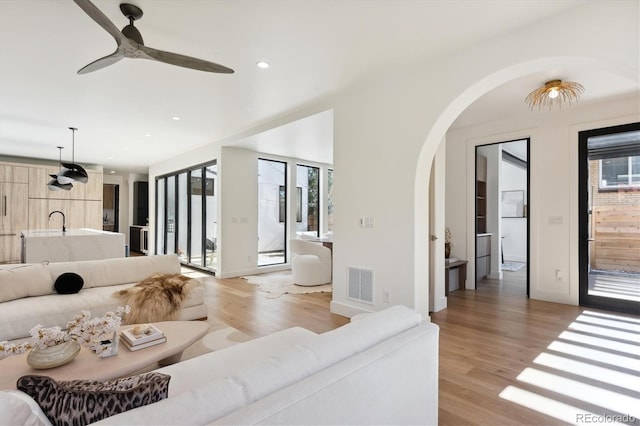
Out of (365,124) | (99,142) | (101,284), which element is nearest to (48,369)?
(101,284)

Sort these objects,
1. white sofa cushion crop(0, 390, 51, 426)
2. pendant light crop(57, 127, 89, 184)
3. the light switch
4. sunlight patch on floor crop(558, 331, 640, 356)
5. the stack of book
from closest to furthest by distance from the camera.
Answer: white sofa cushion crop(0, 390, 51, 426) < the stack of book < sunlight patch on floor crop(558, 331, 640, 356) < the light switch < pendant light crop(57, 127, 89, 184)

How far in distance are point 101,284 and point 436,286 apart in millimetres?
3837

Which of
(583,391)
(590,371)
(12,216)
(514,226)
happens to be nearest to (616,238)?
(590,371)

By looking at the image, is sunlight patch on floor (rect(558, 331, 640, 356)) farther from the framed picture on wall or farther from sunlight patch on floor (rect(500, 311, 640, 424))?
the framed picture on wall

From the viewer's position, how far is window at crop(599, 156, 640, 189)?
3918mm

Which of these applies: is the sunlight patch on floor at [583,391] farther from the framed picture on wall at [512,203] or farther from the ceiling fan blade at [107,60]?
the framed picture on wall at [512,203]

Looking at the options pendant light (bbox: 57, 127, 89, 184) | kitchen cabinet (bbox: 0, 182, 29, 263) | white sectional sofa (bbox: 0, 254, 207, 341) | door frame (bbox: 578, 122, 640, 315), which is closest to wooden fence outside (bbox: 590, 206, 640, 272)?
door frame (bbox: 578, 122, 640, 315)

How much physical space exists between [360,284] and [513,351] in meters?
1.54

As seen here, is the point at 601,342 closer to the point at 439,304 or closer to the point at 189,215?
the point at 439,304

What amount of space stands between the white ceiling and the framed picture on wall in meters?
4.38

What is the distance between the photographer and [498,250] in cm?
634

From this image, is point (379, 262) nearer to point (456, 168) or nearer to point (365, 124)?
point (365, 124)

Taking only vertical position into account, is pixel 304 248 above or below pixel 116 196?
below

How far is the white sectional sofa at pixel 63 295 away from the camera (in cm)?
261
